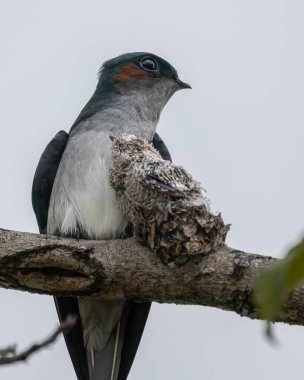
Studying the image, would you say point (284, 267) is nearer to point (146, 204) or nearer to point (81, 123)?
point (146, 204)

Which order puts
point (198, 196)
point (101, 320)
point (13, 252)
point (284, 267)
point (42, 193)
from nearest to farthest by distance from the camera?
point (284, 267)
point (13, 252)
point (198, 196)
point (101, 320)
point (42, 193)

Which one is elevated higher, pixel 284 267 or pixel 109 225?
pixel 284 267

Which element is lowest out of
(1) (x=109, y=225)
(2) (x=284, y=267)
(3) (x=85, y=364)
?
(3) (x=85, y=364)

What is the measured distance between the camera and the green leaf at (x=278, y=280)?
→ 140 cm

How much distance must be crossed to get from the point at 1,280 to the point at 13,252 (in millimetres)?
196

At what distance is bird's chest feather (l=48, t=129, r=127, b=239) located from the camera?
5.34 metres

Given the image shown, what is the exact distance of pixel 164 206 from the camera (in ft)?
14.4

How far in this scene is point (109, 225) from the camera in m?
5.34

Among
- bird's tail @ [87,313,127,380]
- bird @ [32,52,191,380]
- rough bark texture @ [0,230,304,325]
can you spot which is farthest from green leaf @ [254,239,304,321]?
bird's tail @ [87,313,127,380]

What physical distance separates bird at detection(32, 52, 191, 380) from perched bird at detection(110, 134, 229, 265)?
0.72 feet

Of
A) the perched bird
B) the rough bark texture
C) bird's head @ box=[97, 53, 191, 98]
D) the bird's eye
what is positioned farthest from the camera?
the bird's eye

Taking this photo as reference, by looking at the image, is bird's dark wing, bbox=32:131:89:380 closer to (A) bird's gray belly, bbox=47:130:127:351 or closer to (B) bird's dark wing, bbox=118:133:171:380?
(A) bird's gray belly, bbox=47:130:127:351

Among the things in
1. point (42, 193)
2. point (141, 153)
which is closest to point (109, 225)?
point (141, 153)

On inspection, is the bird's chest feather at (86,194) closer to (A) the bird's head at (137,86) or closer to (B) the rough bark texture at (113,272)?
(A) the bird's head at (137,86)
